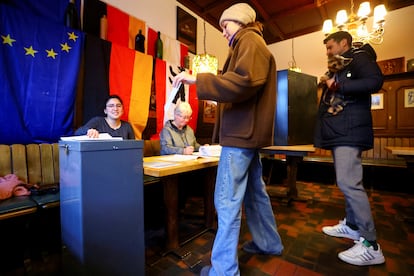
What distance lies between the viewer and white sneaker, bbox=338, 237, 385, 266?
1.52 metres

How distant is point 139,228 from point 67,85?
169 cm

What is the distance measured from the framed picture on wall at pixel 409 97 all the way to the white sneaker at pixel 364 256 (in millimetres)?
3641

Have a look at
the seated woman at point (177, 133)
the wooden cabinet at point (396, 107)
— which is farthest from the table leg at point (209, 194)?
the wooden cabinet at point (396, 107)

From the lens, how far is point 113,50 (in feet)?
8.25

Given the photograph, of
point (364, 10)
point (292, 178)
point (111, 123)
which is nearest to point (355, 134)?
point (292, 178)

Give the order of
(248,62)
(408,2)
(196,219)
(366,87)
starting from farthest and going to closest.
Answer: (408,2)
(196,219)
(366,87)
(248,62)

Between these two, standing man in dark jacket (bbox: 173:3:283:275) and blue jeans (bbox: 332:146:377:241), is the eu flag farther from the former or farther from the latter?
blue jeans (bbox: 332:146:377:241)

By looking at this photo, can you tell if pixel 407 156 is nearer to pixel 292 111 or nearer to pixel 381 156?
pixel 292 111

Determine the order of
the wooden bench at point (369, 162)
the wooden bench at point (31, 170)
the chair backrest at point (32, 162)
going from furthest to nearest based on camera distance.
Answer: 1. the wooden bench at point (369, 162)
2. the chair backrest at point (32, 162)
3. the wooden bench at point (31, 170)

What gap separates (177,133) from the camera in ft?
8.33

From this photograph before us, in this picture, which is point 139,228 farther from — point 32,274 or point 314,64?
point 314,64

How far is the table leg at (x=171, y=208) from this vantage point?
171 cm

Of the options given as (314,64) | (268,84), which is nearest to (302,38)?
(314,64)

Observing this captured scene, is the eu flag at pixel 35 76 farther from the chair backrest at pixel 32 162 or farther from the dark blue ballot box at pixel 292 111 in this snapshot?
the dark blue ballot box at pixel 292 111
